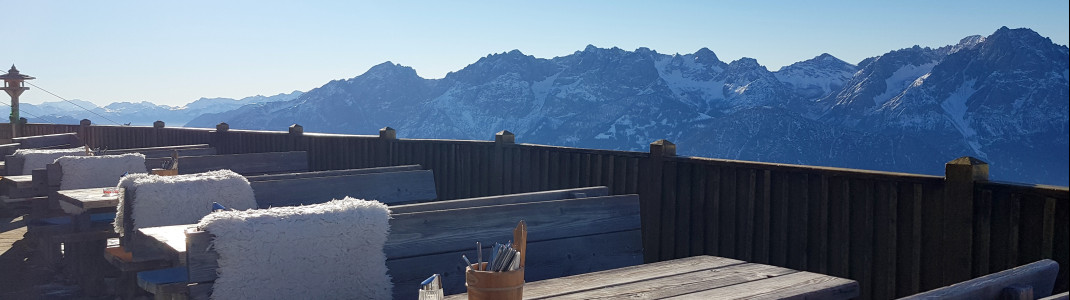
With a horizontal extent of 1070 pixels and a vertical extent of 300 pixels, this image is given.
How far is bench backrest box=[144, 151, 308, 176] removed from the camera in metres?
9.85

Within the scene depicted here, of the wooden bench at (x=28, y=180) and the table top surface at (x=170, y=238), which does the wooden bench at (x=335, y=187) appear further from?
the wooden bench at (x=28, y=180)

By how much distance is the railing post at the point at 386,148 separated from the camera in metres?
10.7

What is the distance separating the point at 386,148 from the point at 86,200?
160 inches

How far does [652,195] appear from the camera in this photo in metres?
7.09

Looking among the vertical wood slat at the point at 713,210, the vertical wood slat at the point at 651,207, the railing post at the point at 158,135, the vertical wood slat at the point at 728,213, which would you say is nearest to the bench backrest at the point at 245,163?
the vertical wood slat at the point at 651,207

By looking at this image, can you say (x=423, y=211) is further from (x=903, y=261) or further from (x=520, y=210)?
(x=903, y=261)

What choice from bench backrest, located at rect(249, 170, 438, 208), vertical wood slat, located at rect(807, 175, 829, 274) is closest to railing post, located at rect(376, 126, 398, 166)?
bench backrest, located at rect(249, 170, 438, 208)

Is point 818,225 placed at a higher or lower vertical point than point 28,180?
higher

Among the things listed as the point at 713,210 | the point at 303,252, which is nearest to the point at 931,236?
the point at 713,210

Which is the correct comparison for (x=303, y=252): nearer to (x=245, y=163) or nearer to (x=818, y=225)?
(x=818, y=225)

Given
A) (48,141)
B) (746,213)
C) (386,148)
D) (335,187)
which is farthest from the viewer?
(48,141)

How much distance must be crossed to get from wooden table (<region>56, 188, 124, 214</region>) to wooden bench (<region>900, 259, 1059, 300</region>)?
7.30m

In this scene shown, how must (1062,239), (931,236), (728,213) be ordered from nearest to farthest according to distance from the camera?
(1062,239) < (931,236) < (728,213)

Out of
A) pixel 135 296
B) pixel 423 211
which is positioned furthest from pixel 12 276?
pixel 423 211
